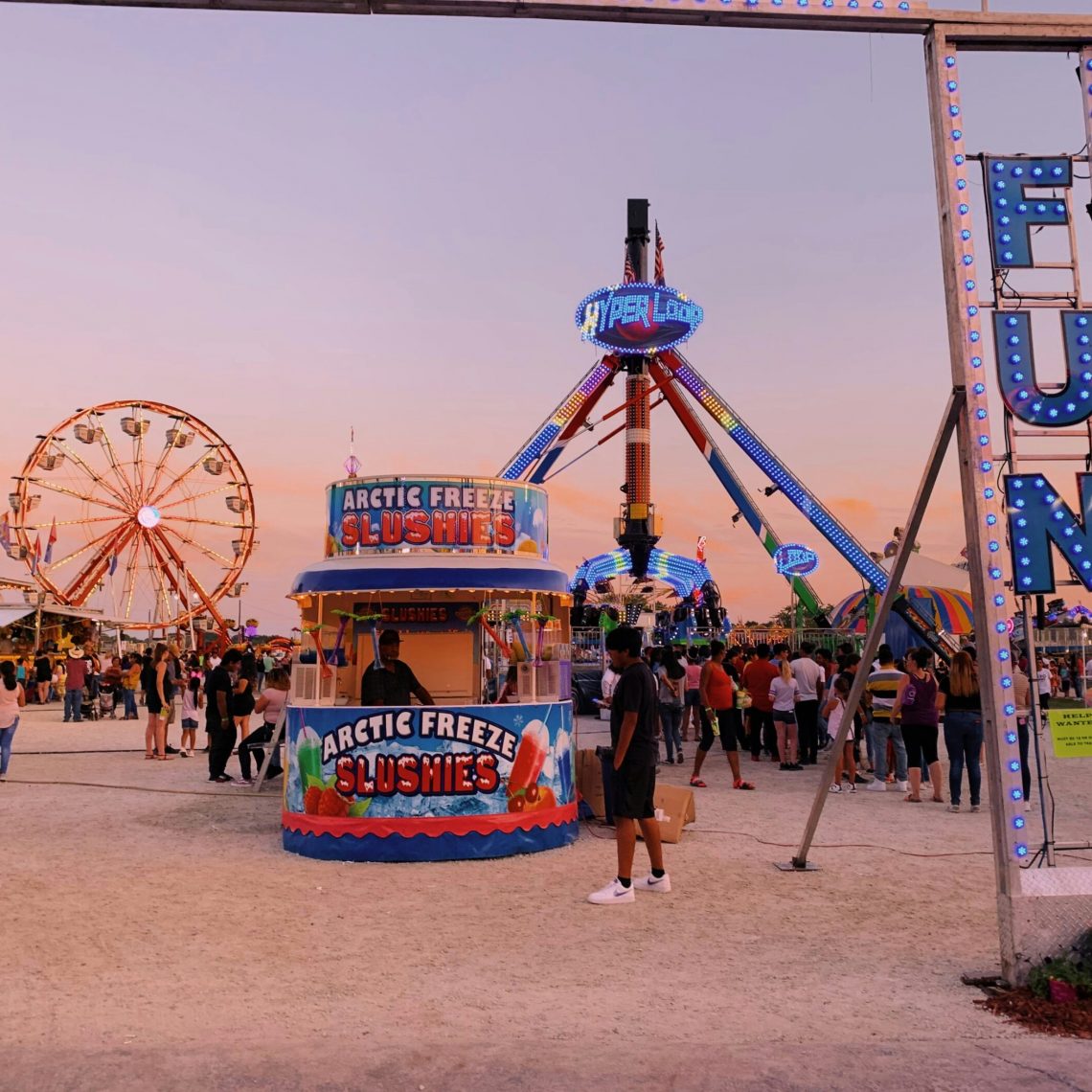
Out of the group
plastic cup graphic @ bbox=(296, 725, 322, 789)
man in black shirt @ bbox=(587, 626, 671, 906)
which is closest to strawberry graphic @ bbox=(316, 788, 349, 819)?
plastic cup graphic @ bbox=(296, 725, 322, 789)

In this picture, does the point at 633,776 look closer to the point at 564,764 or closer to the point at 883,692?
the point at 564,764

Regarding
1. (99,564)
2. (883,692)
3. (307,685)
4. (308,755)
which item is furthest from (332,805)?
(99,564)

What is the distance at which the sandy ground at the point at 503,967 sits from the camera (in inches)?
167

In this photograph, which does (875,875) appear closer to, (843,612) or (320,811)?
(320,811)

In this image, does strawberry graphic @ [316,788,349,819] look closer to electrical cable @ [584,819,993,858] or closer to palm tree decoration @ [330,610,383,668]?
palm tree decoration @ [330,610,383,668]

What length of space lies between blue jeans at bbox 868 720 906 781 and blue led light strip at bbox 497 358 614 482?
27545 millimetres

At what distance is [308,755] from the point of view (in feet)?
30.2

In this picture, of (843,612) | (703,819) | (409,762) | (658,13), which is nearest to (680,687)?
(703,819)

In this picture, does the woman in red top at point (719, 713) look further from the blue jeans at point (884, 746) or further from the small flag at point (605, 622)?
the small flag at point (605, 622)

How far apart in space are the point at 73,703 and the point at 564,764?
1927 cm

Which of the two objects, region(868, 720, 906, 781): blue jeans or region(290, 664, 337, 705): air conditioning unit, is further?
region(868, 720, 906, 781): blue jeans

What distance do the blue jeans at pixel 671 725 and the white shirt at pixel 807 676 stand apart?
1.75 meters

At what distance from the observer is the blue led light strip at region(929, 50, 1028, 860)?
18.1 ft

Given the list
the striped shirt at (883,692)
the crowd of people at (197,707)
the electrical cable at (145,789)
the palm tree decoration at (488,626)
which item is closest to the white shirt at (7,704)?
the crowd of people at (197,707)
